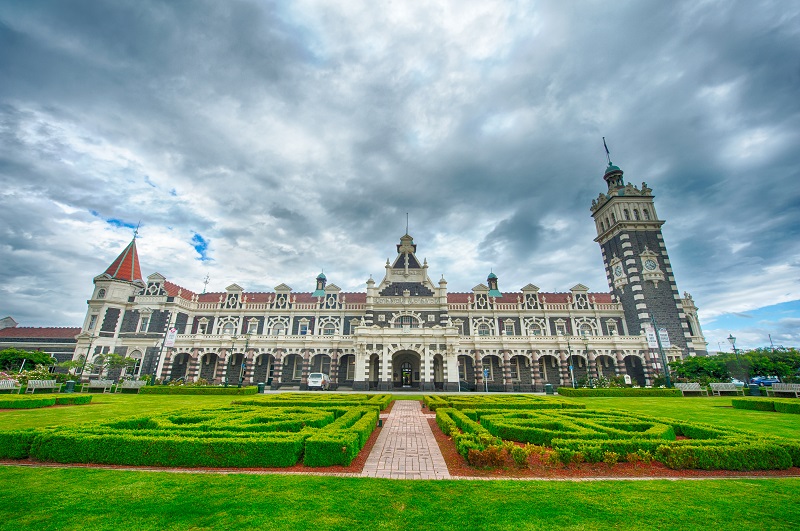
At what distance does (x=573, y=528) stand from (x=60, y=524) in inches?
336

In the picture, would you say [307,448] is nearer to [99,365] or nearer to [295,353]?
[295,353]

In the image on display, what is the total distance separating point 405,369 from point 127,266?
44862mm

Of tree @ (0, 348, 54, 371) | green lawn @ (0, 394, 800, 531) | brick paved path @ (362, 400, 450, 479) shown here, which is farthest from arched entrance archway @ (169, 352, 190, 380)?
green lawn @ (0, 394, 800, 531)

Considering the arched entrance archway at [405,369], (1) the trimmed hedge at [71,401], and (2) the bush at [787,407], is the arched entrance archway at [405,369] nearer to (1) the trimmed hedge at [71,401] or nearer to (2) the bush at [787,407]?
(1) the trimmed hedge at [71,401]

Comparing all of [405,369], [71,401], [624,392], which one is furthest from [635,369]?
[71,401]

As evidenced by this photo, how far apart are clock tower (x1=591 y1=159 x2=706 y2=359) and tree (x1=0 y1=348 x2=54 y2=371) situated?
254ft

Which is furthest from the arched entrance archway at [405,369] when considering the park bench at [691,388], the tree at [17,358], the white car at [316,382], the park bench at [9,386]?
the tree at [17,358]

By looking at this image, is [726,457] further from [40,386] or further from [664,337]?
[40,386]

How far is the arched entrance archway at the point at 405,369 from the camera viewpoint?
47.4m

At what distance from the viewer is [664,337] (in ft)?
149

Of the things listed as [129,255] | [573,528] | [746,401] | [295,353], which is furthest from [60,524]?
[129,255]

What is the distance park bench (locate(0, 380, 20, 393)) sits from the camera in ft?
92.4

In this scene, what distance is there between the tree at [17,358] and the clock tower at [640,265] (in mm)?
77380

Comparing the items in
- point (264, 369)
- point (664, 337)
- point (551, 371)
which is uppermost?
point (664, 337)
